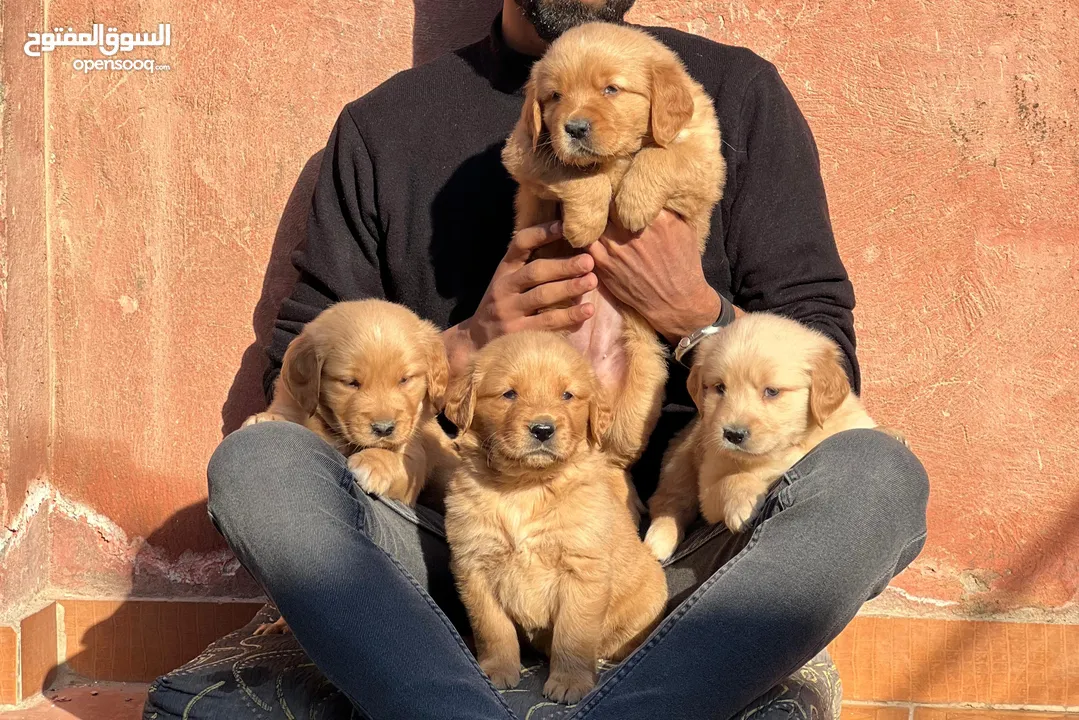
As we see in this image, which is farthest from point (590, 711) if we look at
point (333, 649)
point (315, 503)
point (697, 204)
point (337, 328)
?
point (697, 204)

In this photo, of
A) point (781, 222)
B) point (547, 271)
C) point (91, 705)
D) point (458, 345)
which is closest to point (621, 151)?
point (547, 271)

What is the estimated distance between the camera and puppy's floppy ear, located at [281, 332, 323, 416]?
10.6ft

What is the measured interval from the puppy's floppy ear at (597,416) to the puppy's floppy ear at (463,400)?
323mm

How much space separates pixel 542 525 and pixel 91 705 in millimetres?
2348

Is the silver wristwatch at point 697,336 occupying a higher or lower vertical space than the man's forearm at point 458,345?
higher

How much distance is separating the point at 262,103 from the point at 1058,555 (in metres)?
3.57

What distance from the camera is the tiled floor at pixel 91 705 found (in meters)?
3.97

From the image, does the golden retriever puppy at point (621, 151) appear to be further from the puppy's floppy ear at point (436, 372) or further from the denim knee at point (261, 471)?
the denim knee at point (261, 471)

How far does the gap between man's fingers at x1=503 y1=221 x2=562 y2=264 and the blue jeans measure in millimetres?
1072

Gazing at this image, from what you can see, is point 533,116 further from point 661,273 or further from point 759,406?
point 759,406

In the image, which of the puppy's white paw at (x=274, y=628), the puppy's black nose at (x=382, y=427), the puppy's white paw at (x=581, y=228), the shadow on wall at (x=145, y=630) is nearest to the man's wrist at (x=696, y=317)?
the puppy's white paw at (x=581, y=228)

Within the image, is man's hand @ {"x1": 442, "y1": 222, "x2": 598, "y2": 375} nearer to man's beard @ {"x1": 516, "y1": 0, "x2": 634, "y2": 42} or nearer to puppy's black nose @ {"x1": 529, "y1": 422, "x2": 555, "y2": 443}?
puppy's black nose @ {"x1": 529, "y1": 422, "x2": 555, "y2": 443}

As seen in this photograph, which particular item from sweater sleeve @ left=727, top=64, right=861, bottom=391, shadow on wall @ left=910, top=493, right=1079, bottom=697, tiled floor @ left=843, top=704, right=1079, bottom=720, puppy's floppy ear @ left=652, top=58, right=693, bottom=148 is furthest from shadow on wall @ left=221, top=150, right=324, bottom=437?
shadow on wall @ left=910, top=493, right=1079, bottom=697

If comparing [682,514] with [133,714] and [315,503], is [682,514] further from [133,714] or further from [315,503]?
[133,714]
